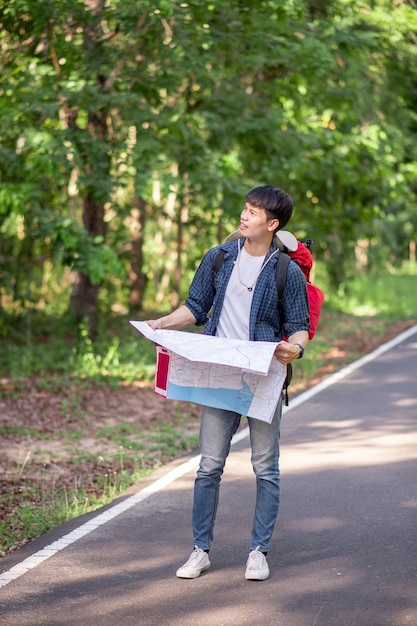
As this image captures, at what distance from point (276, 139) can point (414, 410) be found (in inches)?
235

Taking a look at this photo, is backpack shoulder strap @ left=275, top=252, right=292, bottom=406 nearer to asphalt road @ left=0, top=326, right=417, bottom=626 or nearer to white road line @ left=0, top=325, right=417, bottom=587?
→ asphalt road @ left=0, top=326, right=417, bottom=626

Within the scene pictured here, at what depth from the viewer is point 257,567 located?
5.45 meters

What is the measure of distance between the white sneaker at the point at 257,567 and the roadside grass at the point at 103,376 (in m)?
1.64

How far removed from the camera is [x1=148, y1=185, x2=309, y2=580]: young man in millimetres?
5426

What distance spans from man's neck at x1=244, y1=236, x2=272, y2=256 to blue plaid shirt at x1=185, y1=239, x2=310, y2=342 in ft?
0.10

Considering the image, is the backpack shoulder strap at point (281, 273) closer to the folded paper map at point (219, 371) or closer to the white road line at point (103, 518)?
the folded paper map at point (219, 371)

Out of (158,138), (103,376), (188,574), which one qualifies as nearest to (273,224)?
(188,574)

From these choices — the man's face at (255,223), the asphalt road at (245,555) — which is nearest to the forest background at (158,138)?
the asphalt road at (245,555)

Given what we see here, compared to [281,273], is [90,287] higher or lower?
lower

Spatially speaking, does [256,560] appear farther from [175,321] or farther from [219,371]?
[175,321]

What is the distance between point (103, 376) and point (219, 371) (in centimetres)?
774

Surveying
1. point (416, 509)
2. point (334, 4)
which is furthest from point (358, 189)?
point (416, 509)

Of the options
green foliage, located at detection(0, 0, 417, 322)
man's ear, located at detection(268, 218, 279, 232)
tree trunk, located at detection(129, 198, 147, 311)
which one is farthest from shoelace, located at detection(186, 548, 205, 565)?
tree trunk, located at detection(129, 198, 147, 311)

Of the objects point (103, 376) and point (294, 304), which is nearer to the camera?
point (294, 304)
